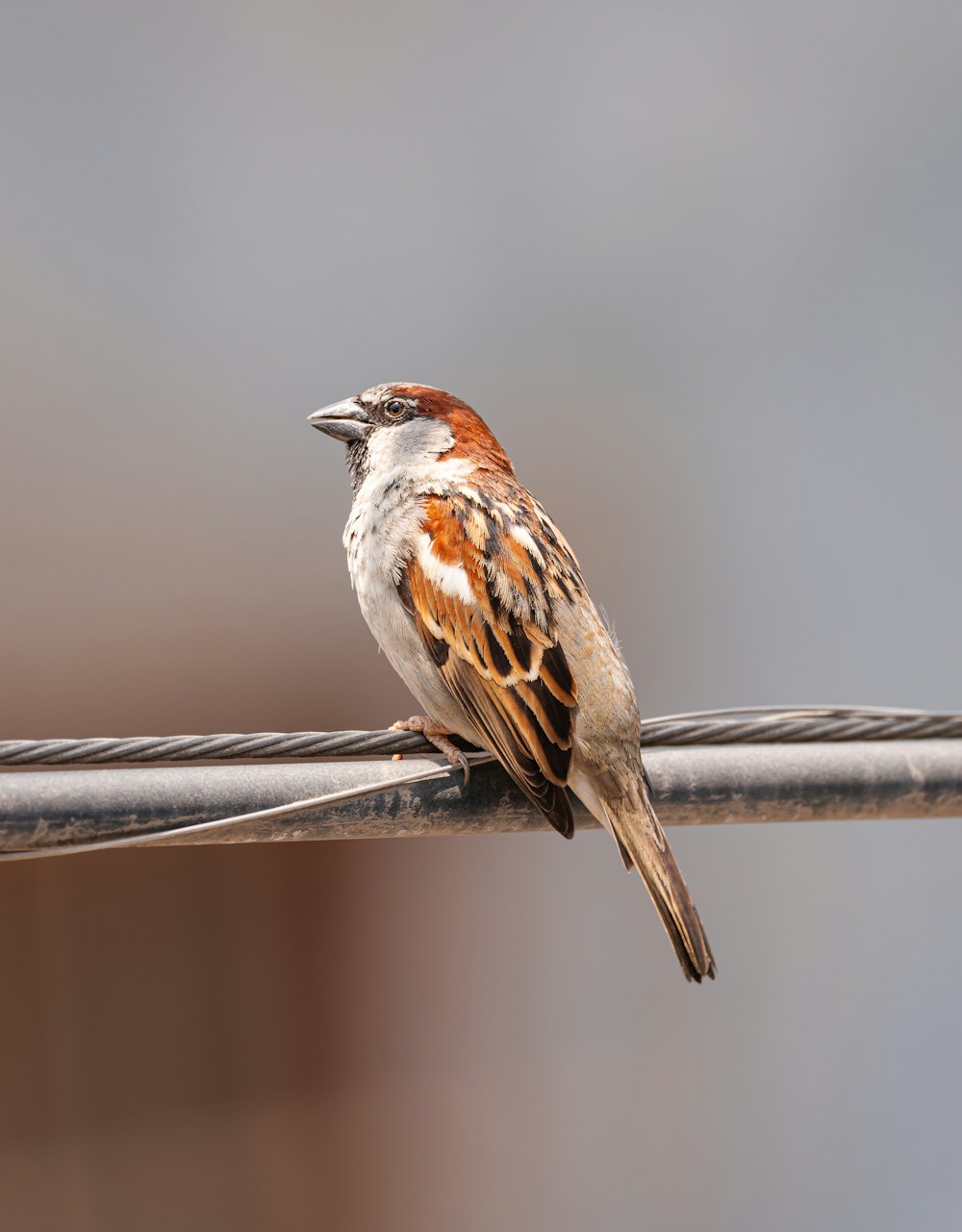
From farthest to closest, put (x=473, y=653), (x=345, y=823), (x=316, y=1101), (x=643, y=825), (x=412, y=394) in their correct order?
(x=316, y=1101), (x=412, y=394), (x=473, y=653), (x=643, y=825), (x=345, y=823)

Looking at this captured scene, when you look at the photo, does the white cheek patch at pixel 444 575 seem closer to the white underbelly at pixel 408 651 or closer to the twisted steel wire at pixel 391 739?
the white underbelly at pixel 408 651

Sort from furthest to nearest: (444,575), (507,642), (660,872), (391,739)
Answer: (444,575) < (507,642) < (660,872) < (391,739)

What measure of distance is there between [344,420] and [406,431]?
0.85ft

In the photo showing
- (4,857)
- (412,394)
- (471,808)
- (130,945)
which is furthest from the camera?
(130,945)

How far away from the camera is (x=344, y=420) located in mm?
3967

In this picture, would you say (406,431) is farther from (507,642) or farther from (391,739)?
(391,739)

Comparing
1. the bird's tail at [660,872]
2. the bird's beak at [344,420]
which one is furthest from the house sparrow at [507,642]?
the bird's beak at [344,420]

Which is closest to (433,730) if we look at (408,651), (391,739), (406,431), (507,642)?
(408,651)

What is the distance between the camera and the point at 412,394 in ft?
12.8

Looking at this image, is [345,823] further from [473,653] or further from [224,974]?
[224,974]

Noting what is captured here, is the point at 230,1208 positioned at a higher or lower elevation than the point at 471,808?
lower

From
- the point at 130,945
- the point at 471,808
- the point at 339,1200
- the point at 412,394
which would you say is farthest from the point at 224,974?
the point at 471,808

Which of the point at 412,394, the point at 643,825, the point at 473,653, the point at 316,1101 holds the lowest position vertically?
→ the point at 316,1101

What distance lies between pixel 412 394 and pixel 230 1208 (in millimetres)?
4355
